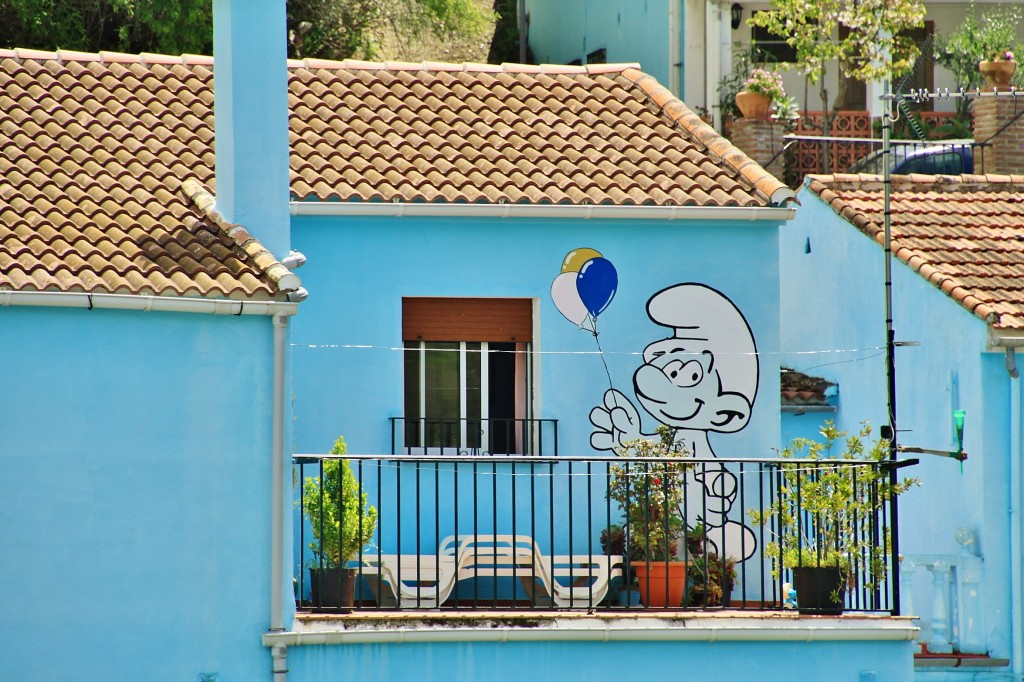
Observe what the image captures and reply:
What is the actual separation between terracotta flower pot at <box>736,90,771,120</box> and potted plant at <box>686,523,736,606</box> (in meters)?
9.29

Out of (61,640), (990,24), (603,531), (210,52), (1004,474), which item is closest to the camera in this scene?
(61,640)

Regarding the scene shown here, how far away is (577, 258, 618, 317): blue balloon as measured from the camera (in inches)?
504

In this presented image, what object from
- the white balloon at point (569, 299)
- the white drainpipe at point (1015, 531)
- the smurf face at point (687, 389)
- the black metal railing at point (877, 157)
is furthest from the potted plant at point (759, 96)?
the white balloon at point (569, 299)

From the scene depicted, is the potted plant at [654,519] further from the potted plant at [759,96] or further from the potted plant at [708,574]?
the potted plant at [759,96]

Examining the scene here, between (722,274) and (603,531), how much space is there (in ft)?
7.97

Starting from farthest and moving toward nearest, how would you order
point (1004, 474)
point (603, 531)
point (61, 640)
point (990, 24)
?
1. point (990, 24)
2. point (1004, 474)
3. point (603, 531)
4. point (61, 640)

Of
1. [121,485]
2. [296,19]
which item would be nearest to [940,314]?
[121,485]

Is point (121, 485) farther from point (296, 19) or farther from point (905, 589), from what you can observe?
point (296, 19)

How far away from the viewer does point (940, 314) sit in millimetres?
13945

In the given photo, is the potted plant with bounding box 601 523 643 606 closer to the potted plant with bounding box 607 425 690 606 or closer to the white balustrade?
the potted plant with bounding box 607 425 690 606

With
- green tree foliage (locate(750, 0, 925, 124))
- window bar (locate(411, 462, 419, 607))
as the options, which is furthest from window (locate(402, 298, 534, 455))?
green tree foliage (locate(750, 0, 925, 124))

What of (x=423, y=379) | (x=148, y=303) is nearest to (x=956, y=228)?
(x=423, y=379)

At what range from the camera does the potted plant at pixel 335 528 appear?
10.8 m

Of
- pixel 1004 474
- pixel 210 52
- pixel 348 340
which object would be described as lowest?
pixel 1004 474
